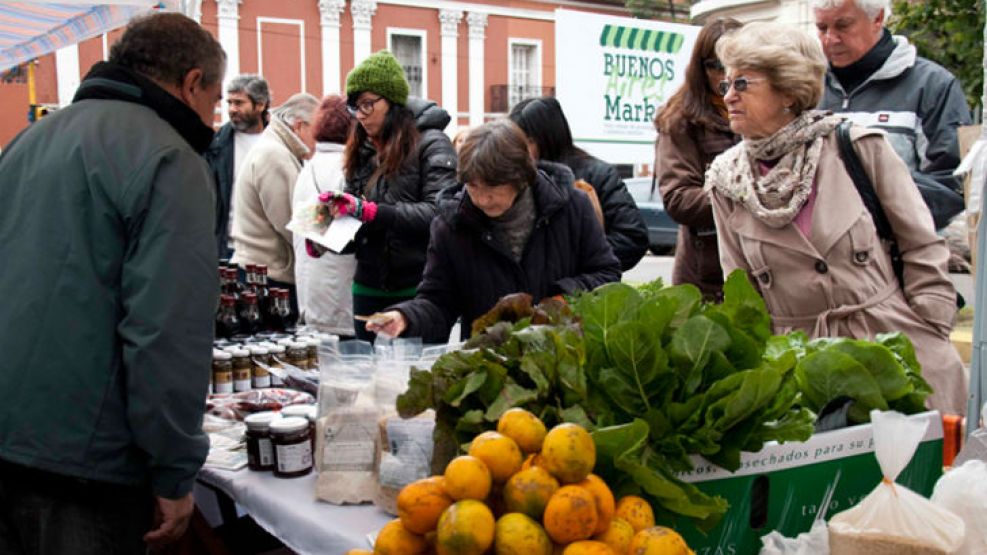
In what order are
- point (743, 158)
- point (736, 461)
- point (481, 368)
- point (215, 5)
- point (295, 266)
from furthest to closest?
point (215, 5) → point (295, 266) → point (743, 158) → point (481, 368) → point (736, 461)

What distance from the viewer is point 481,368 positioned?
1551 millimetres

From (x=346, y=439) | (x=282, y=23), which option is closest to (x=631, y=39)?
(x=346, y=439)

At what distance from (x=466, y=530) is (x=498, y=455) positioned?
0.13 meters

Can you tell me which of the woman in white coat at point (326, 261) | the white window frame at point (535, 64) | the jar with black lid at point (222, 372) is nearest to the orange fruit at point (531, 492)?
the jar with black lid at point (222, 372)

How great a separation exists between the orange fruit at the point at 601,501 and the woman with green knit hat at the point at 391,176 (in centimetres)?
263

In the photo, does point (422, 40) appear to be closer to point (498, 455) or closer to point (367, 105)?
point (367, 105)

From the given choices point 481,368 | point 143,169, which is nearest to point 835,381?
point 481,368

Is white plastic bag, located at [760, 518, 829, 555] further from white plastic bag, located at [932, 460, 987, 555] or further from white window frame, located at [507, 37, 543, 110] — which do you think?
white window frame, located at [507, 37, 543, 110]

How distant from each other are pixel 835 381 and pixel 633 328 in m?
0.44

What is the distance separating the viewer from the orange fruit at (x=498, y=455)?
4.03 feet

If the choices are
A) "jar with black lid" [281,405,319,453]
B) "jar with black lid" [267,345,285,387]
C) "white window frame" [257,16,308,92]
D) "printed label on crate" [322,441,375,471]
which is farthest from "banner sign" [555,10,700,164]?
"white window frame" [257,16,308,92]

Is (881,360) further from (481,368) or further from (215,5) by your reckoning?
(215,5)

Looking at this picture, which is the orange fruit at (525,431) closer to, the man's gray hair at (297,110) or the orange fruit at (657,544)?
the orange fruit at (657,544)

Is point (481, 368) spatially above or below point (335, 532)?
above
